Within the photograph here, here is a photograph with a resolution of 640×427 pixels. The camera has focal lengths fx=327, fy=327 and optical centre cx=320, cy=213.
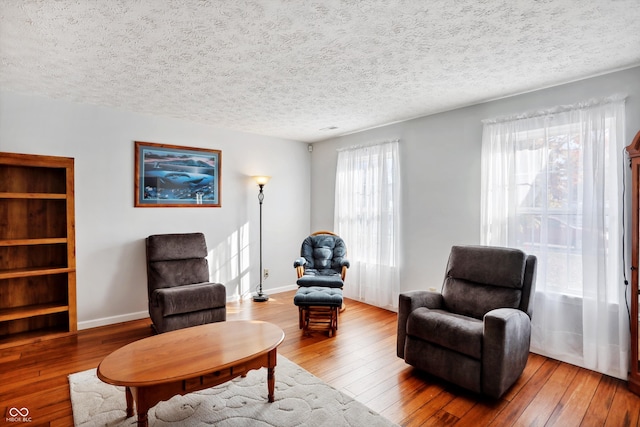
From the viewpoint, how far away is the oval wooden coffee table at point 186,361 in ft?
5.71

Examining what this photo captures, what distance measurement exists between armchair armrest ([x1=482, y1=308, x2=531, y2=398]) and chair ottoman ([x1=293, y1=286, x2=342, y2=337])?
1489 millimetres

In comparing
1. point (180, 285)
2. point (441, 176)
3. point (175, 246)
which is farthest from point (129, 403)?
point (441, 176)

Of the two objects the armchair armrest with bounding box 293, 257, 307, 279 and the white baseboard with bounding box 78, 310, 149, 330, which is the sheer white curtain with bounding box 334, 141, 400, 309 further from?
the white baseboard with bounding box 78, 310, 149, 330

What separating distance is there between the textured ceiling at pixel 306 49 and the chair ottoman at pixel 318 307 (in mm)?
2051

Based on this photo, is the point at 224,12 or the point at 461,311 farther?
the point at 461,311

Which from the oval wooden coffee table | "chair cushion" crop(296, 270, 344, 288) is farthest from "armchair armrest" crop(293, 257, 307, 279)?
the oval wooden coffee table

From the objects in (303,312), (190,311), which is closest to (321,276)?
(303,312)

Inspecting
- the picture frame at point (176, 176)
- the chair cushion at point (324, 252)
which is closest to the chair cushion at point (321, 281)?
the chair cushion at point (324, 252)

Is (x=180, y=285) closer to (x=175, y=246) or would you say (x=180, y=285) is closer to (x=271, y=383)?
(x=175, y=246)

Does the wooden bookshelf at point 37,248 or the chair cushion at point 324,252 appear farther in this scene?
the chair cushion at point 324,252

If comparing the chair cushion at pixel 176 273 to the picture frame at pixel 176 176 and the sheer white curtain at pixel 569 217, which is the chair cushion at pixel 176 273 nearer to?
the picture frame at pixel 176 176

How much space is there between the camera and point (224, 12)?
187 centimetres

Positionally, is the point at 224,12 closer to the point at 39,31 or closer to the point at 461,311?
the point at 39,31

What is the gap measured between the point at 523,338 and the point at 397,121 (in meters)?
2.85
